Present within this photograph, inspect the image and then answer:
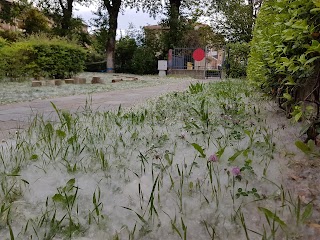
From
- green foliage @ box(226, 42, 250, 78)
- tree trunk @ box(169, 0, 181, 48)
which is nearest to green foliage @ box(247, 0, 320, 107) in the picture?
green foliage @ box(226, 42, 250, 78)

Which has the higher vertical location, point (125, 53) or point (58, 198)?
point (125, 53)

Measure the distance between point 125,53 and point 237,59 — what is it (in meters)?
9.15

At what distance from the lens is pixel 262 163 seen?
1439 millimetres

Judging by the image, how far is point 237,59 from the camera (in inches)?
494

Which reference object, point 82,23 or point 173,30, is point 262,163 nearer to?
point 173,30

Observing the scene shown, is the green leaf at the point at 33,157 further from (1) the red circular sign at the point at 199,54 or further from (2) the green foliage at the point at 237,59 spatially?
(1) the red circular sign at the point at 199,54

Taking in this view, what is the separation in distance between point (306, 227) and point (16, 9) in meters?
18.2

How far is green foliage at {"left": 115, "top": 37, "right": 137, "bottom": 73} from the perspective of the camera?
1914 cm

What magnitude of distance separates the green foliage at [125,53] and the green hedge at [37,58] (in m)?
9.27

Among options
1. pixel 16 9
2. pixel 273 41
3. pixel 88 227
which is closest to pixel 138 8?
pixel 16 9

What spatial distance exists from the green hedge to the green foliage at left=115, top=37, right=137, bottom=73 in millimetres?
9270

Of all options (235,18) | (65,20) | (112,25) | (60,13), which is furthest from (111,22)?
(235,18)

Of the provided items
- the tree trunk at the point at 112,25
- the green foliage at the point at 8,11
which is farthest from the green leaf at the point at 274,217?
the tree trunk at the point at 112,25

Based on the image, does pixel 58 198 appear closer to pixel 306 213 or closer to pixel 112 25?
pixel 306 213
